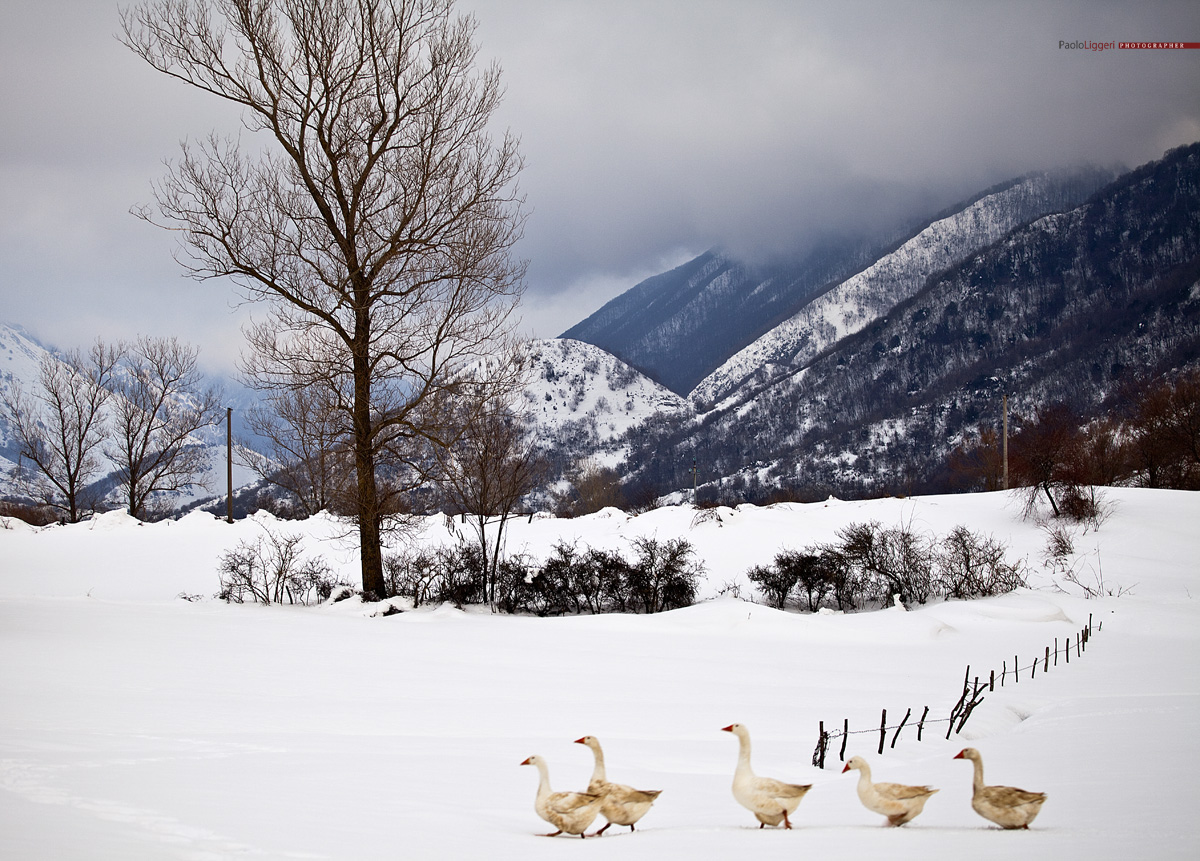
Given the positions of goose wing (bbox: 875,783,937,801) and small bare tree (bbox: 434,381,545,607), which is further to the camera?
small bare tree (bbox: 434,381,545,607)

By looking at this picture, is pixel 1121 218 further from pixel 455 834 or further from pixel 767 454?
pixel 455 834

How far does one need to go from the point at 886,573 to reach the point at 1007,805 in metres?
16.5

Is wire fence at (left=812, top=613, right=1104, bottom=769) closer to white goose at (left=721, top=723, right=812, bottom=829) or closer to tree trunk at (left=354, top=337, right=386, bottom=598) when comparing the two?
white goose at (left=721, top=723, right=812, bottom=829)

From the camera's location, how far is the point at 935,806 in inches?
207

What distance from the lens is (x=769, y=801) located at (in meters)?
4.33

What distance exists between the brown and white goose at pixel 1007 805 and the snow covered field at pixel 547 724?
0.11 meters

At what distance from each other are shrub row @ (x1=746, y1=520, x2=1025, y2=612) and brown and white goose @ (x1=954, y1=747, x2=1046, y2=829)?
15.8m

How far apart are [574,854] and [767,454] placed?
503 feet

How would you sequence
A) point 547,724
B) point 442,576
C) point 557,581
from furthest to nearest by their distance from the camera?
1. point 557,581
2. point 442,576
3. point 547,724

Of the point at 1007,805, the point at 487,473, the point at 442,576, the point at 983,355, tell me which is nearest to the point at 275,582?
the point at 442,576

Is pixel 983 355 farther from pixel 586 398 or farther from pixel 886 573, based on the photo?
pixel 886 573

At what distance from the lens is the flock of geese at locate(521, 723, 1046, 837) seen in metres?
4.17

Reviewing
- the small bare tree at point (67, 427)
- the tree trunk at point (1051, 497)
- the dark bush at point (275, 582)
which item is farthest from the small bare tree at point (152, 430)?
the tree trunk at point (1051, 497)

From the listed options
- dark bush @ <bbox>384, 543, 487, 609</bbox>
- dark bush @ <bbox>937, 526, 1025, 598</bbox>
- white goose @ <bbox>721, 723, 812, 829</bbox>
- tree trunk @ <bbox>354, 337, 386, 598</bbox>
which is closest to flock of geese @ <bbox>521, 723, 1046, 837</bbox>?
white goose @ <bbox>721, 723, 812, 829</bbox>
